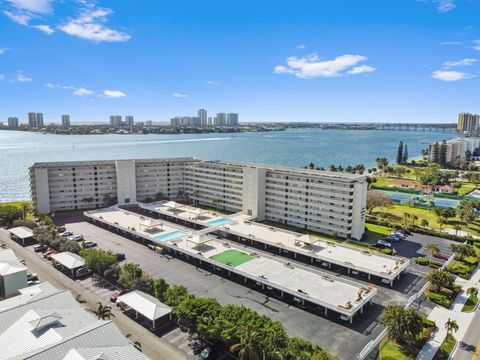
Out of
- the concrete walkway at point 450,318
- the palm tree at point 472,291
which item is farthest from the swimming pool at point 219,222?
the palm tree at point 472,291

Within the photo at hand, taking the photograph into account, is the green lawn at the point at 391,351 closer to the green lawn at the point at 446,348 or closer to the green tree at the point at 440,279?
the green lawn at the point at 446,348

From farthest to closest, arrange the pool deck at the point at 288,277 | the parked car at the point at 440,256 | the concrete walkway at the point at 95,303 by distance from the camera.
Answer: the parked car at the point at 440,256, the pool deck at the point at 288,277, the concrete walkway at the point at 95,303

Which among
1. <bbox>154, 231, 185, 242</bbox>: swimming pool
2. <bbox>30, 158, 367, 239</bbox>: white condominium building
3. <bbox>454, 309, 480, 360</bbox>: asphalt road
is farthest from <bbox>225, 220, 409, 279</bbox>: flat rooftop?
<bbox>454, 309, 480, 360</bbox>: asphalt road

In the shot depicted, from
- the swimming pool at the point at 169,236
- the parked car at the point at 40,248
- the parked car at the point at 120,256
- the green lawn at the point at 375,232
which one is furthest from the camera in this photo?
the green lawn at the point at 375,232

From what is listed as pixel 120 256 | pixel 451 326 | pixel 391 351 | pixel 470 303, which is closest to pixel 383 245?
pixel 470 303

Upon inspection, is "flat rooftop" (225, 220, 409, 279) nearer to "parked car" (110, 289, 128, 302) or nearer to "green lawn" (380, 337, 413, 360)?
"green lawn" (380, 337, 413, 360)

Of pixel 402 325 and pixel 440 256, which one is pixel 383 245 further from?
pixel 402 325
